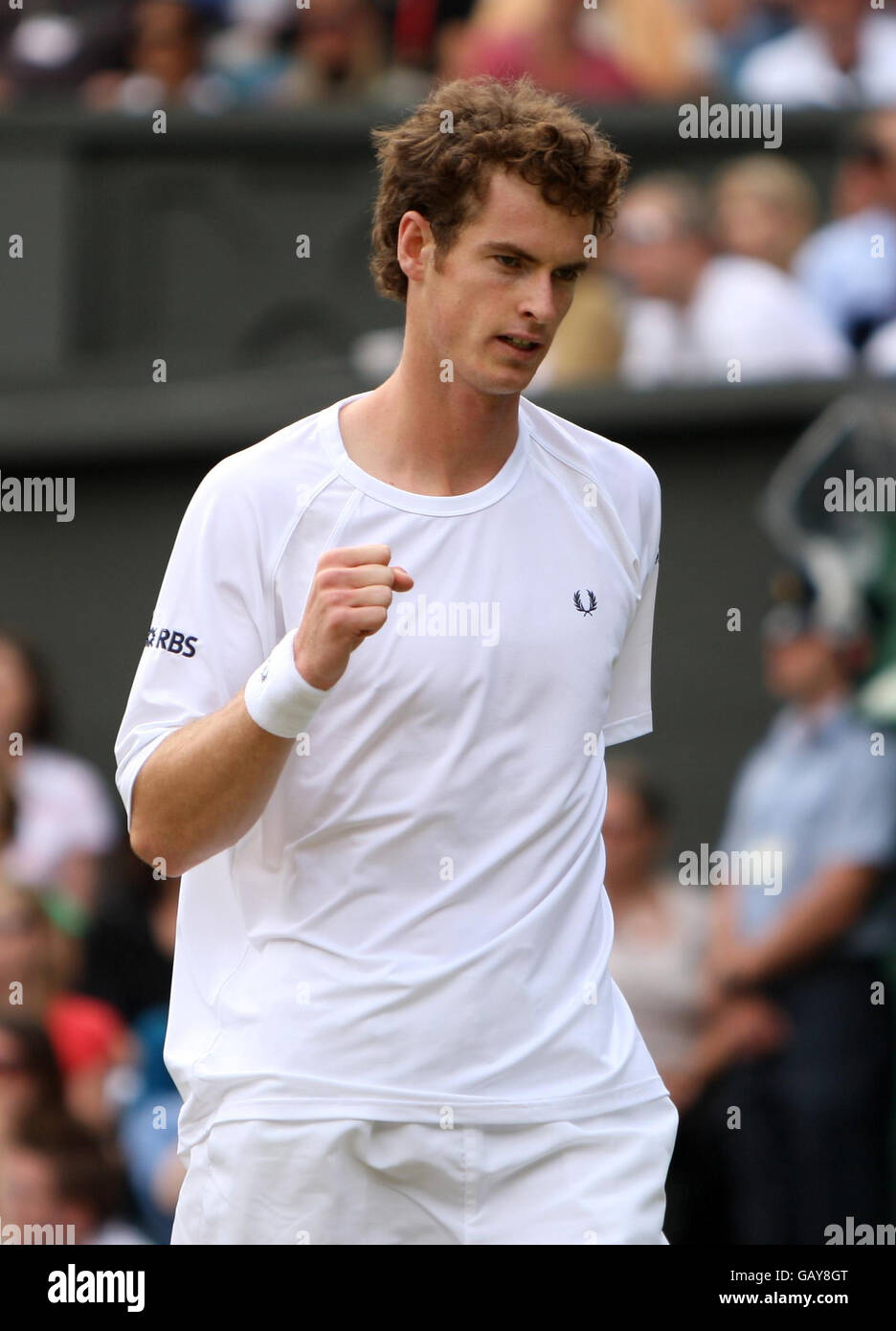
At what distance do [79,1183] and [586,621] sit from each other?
134 inches

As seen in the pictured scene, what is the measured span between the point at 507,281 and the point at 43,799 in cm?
452

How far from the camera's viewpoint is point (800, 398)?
694cm

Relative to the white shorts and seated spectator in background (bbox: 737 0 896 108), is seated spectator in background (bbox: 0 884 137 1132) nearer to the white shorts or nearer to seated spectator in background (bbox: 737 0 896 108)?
the white shorts

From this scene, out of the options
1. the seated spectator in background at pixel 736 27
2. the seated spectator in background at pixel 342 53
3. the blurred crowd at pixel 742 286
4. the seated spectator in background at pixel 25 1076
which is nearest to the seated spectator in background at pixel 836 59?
the seated spectator in background at pixel 736 27

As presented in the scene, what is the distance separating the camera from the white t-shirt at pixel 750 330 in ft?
23.4

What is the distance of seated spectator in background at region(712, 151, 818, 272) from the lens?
23.9 feet

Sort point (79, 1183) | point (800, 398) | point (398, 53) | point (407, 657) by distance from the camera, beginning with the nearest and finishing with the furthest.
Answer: point (407, 657)
point (79, 1183)
point (800, 398)
point (398, 53)

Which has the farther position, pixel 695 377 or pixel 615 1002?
pixel 695 377

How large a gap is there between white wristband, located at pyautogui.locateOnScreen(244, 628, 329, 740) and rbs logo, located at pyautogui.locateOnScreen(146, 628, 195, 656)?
0.21 metres

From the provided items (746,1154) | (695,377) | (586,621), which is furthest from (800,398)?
(586,621)

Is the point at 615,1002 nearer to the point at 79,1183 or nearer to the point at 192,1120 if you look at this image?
the point at 192,1120

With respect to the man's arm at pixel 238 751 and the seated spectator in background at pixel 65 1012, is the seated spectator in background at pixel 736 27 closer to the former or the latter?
the seated spectator in background at pixel 65 1012
